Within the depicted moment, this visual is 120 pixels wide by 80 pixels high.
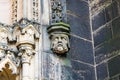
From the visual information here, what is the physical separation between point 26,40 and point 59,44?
422mm

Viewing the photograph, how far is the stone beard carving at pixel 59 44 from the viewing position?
16.0ft

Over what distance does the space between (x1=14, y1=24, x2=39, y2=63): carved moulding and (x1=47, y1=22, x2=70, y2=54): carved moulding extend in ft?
0.68

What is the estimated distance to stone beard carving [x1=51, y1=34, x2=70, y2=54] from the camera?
191 inches

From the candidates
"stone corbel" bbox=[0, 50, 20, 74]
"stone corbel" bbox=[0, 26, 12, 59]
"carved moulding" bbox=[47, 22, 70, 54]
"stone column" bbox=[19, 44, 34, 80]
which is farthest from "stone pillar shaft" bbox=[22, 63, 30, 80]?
"carved moulding" bbox=[47, 22, 70, 54]

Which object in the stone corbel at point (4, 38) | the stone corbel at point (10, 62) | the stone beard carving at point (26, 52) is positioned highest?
the stone corbel at point (4, 38)

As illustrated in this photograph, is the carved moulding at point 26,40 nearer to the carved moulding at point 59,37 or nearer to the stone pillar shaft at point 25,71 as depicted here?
the stone pillar shaft at point 25,71

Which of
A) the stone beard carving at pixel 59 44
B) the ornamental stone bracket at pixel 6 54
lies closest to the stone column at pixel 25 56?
the ornamental stone bracket at pixel 6 54

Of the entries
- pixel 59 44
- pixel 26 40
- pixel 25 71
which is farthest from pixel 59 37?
pixel 25 71

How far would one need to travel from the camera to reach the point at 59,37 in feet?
16.2

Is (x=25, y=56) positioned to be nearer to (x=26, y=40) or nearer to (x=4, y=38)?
(x=26, y=40)

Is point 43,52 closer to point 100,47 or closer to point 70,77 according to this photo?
point 70,77

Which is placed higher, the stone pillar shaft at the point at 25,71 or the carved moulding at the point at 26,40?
the carved moulding at the point at 26,40

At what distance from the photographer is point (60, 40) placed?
16.1 feet

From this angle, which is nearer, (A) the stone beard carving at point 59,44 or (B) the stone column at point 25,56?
(B) the stone column at point 25,56
